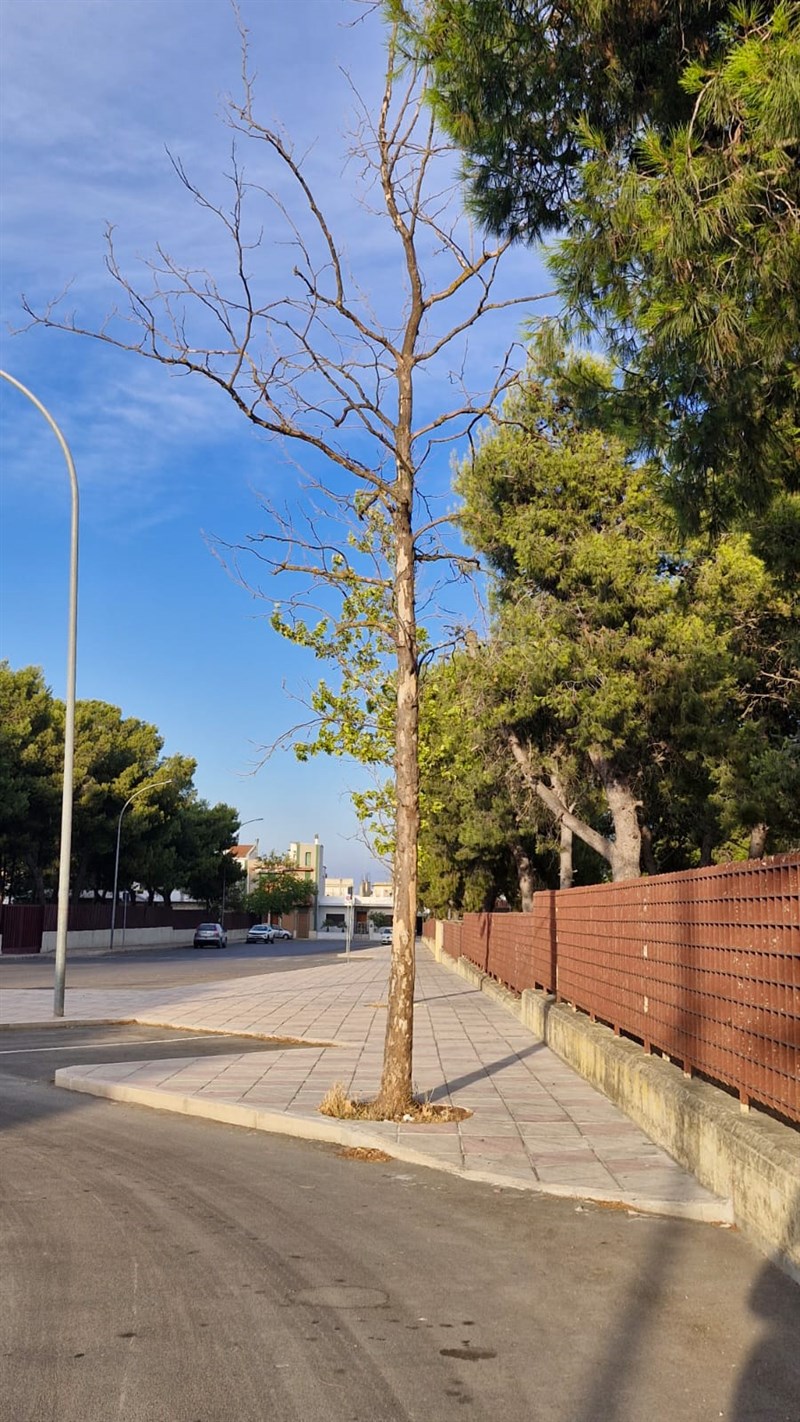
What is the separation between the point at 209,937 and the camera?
70.9 metres

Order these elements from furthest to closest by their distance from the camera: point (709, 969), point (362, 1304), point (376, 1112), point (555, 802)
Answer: point (555, 802)
point (376, 1112)
point (709, 969)
point (362, 1304)

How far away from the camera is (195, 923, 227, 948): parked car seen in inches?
2790

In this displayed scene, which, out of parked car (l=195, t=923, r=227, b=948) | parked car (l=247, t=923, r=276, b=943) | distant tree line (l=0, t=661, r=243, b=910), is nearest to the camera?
distant tree line (l=0, t=661, r=243, b=910)

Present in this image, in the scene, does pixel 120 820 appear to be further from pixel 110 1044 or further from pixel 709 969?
pixel 709 969

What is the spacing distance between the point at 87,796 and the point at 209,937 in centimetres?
1482

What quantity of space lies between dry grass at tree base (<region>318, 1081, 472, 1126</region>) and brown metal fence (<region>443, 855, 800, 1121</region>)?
1691mm

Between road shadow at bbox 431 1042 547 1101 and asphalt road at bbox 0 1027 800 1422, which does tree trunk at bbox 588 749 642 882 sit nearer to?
road shadow at bbox 431 1042 547 1101

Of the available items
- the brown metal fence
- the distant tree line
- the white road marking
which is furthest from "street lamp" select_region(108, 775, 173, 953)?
the brown metal fence

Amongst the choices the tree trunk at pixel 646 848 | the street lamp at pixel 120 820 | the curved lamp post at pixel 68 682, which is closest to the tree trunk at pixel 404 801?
the curved lamp post at pixel 68 682

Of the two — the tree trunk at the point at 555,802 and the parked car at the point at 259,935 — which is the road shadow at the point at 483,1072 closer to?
the tree trunk at the point at 555,802

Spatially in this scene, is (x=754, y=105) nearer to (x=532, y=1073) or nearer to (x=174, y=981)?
(x=532, y=1073)

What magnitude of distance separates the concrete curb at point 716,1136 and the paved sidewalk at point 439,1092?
0.14m

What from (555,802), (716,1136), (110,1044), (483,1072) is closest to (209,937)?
(555,802)

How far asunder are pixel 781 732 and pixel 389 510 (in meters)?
12.4
